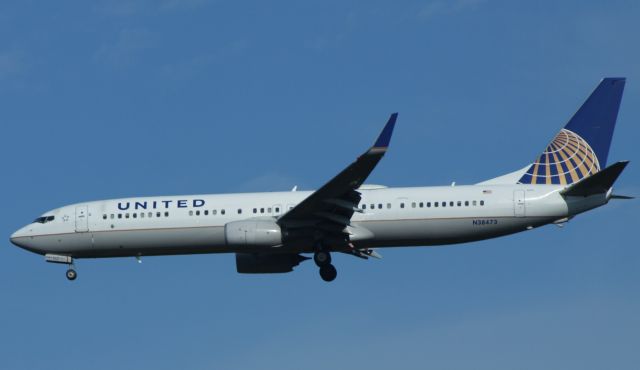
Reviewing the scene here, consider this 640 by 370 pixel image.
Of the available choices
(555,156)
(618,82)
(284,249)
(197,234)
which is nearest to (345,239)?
(284,249)

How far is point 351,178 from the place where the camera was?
4300 cm

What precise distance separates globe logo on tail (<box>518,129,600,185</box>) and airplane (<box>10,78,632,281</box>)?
4cm

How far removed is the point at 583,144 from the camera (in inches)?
1927

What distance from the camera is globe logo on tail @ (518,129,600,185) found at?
157 feet

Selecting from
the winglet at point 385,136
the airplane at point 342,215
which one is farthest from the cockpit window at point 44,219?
the winglet at point 385,136

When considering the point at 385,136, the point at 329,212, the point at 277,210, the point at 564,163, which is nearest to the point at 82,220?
the point at 277,210

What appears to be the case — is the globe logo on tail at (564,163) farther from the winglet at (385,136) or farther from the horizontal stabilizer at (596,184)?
the winglet at (385,136)

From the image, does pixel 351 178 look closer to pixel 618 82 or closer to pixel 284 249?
pixel 284 249

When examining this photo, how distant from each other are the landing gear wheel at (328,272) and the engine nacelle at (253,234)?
255 centimetres

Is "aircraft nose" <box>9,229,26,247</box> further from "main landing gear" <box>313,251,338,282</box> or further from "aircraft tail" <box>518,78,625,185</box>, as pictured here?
"aircraft tail" <box>518,78,625,185</box>

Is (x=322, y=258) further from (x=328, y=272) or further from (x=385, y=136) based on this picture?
(x=385, y=136)

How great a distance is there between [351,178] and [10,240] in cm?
1448

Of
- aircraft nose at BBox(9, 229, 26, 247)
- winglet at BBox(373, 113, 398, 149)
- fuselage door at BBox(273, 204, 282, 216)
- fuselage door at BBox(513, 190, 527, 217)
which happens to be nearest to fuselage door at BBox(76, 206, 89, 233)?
aircraft nose at BBox(9, 229, 26, 247)

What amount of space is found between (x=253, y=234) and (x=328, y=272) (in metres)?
3.63
